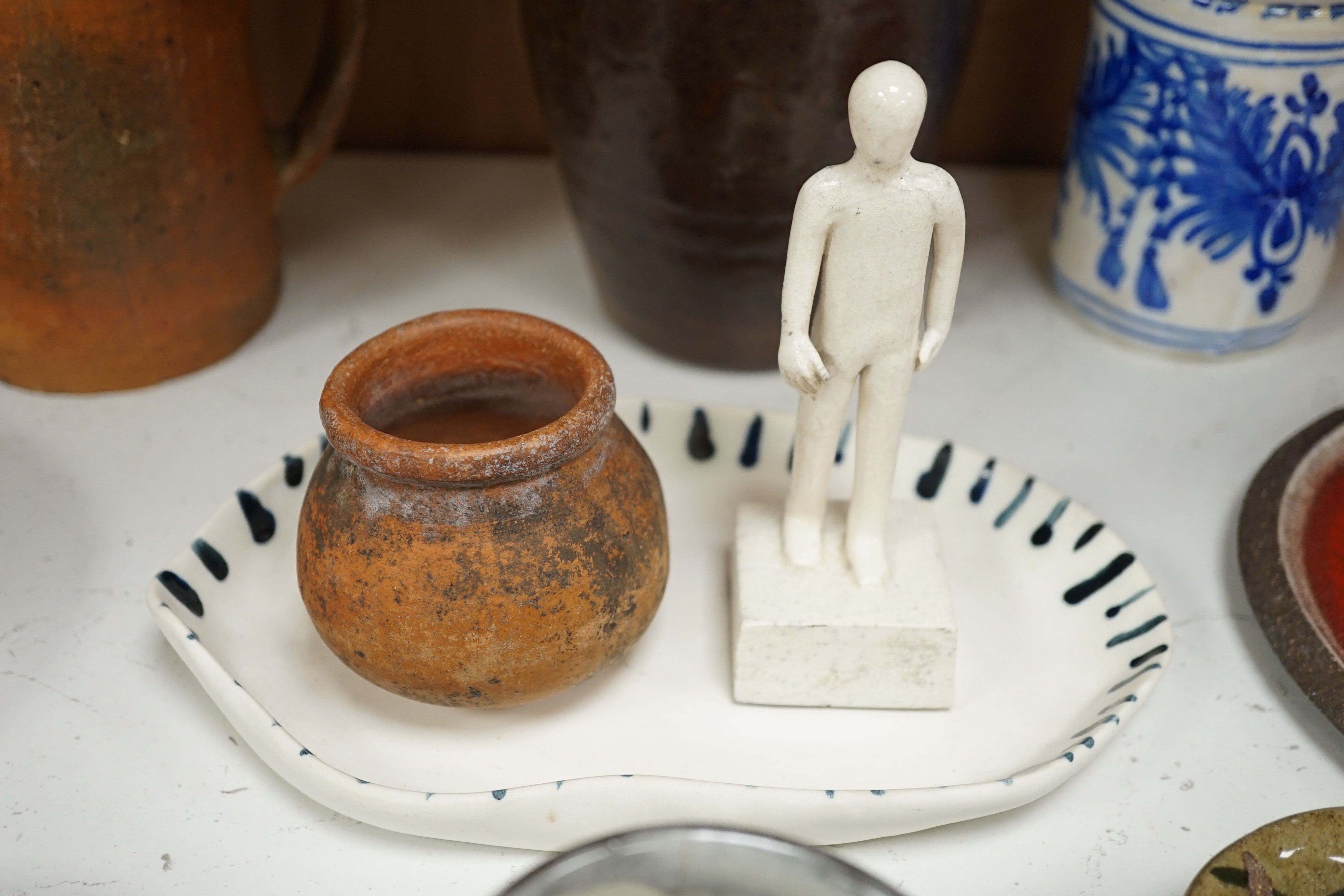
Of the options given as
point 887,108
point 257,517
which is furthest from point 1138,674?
point 257,517

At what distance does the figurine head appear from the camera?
599 millimetres

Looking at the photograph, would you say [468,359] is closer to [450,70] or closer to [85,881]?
[85,881]

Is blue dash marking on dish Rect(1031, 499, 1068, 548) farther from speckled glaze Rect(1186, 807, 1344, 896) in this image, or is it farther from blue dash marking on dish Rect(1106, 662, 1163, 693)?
speckled glaze Rect(1186, 807, 1344, 896)

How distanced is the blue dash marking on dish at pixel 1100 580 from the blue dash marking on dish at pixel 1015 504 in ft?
0.21

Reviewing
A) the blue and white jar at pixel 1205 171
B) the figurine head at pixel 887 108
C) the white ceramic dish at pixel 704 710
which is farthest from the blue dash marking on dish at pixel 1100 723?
the blue and white jar at pixel 1205 171

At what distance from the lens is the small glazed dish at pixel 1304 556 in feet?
2.36

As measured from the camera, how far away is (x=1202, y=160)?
94 centimetres

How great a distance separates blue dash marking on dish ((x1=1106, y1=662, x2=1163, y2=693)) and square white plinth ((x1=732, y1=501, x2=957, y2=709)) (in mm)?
89

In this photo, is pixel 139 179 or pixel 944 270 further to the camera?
pixel 139 179

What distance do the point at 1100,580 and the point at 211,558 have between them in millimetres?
520

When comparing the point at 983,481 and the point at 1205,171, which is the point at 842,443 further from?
the point at 1205,171

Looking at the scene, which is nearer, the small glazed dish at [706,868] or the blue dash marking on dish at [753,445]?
the small glazed dish at [706,868]

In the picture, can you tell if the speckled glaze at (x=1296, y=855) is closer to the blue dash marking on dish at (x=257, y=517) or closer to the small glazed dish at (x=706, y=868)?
the small glazed dish at (x=706, y=868)

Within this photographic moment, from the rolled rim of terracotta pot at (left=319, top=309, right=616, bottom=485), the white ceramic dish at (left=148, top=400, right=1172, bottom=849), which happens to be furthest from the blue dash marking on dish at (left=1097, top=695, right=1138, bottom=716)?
the rolled rim of terracotta pot at (left=319, top=309, right=616, bottom=485)
